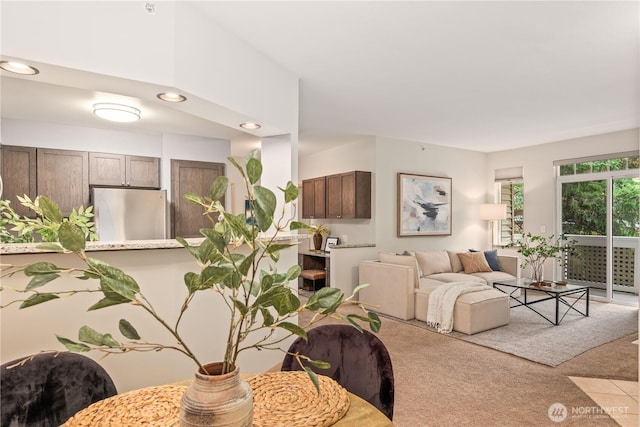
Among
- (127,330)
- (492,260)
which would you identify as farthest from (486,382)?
(492,260)

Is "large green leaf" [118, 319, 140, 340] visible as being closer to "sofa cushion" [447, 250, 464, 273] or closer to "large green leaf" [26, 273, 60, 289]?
"large green leaf" [26, 273, 60, 289]

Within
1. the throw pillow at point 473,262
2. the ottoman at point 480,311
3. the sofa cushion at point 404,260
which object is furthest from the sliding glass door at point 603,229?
the sofa cushion at point 404,260

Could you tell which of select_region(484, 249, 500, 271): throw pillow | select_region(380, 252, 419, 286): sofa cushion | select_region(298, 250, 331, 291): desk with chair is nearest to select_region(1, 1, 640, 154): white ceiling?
select_region(380, 252, 419, 286): sofa cushion

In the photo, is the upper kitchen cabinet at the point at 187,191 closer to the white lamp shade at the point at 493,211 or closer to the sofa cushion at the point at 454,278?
the sofa cushion at the point at 454,278

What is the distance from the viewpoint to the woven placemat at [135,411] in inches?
38.3

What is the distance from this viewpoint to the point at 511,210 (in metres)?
6.92

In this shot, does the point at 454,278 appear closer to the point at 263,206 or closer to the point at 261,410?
the point at 261,410

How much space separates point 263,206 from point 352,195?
5046mm

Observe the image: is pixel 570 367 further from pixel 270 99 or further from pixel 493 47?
pixel 270 99

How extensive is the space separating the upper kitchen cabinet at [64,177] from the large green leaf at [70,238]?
4.06m

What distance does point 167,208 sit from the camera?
4.55 metres

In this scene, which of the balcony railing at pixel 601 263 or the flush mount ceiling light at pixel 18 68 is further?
the balcony railing at pixel 601 263

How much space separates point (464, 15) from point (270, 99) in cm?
158

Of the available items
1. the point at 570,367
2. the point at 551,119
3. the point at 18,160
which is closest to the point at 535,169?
the point at 551,119
